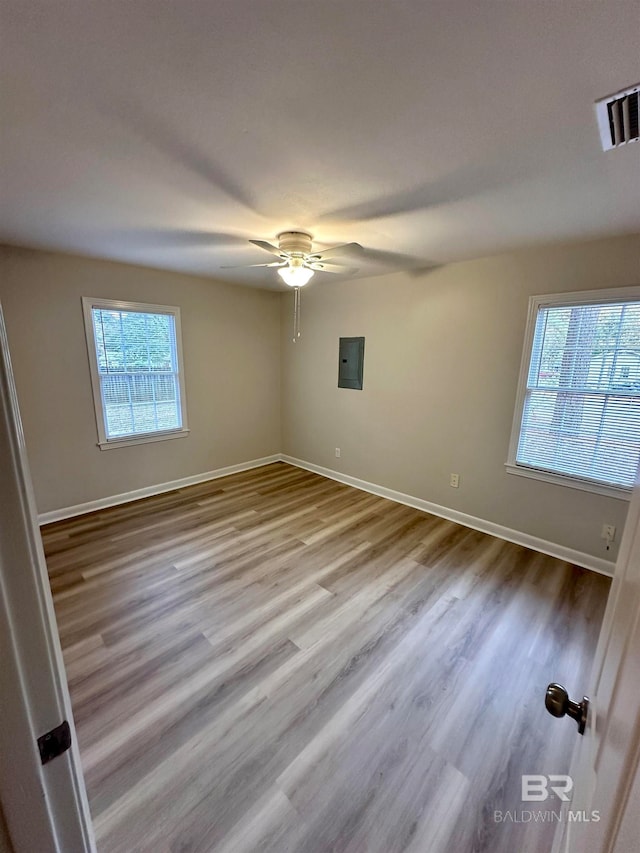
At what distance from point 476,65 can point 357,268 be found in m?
2.36

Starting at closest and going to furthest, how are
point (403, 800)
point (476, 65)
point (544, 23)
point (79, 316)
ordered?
point (544, 23) → point (476, 65) → point (403, 800) → point (79, 316)

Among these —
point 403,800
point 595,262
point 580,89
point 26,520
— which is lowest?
point 403,800

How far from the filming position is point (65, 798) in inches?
25.0

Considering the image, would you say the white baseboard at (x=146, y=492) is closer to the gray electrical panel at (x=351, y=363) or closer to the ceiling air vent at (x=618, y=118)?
the gray electrical panel at (x=351, y=363)

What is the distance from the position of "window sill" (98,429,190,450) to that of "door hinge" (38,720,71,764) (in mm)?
3294

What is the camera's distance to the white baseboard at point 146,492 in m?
3.23

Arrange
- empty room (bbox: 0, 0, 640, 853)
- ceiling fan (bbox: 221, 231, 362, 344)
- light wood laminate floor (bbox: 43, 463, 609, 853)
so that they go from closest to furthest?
1. empty room (bbox: 0, 0, 640, 853)
2. light wood laminate floor (bbox: 43, 463, 609, 853)
3. ceiling fan (bbox: 221, 231, 362, 344)

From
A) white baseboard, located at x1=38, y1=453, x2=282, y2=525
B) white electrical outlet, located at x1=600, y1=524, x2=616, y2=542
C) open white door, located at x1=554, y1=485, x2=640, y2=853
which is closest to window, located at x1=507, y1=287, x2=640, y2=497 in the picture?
white electrical outlet, located at x1=600, y1=524, x2=616, y2=542

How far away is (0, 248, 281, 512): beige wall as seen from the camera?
2.91m

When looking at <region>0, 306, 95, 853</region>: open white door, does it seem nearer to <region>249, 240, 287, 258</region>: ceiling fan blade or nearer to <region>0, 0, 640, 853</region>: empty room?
<region>0, 0, 640, 853</region>: empty room

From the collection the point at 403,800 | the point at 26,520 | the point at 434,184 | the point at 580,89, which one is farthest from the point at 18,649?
the point at 434,184

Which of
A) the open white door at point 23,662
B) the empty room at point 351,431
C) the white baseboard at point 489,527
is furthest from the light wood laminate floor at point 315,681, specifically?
the open white door at point 23,662

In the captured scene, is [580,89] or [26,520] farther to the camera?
[580,89]

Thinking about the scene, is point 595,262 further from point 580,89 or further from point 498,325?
point 580,89
